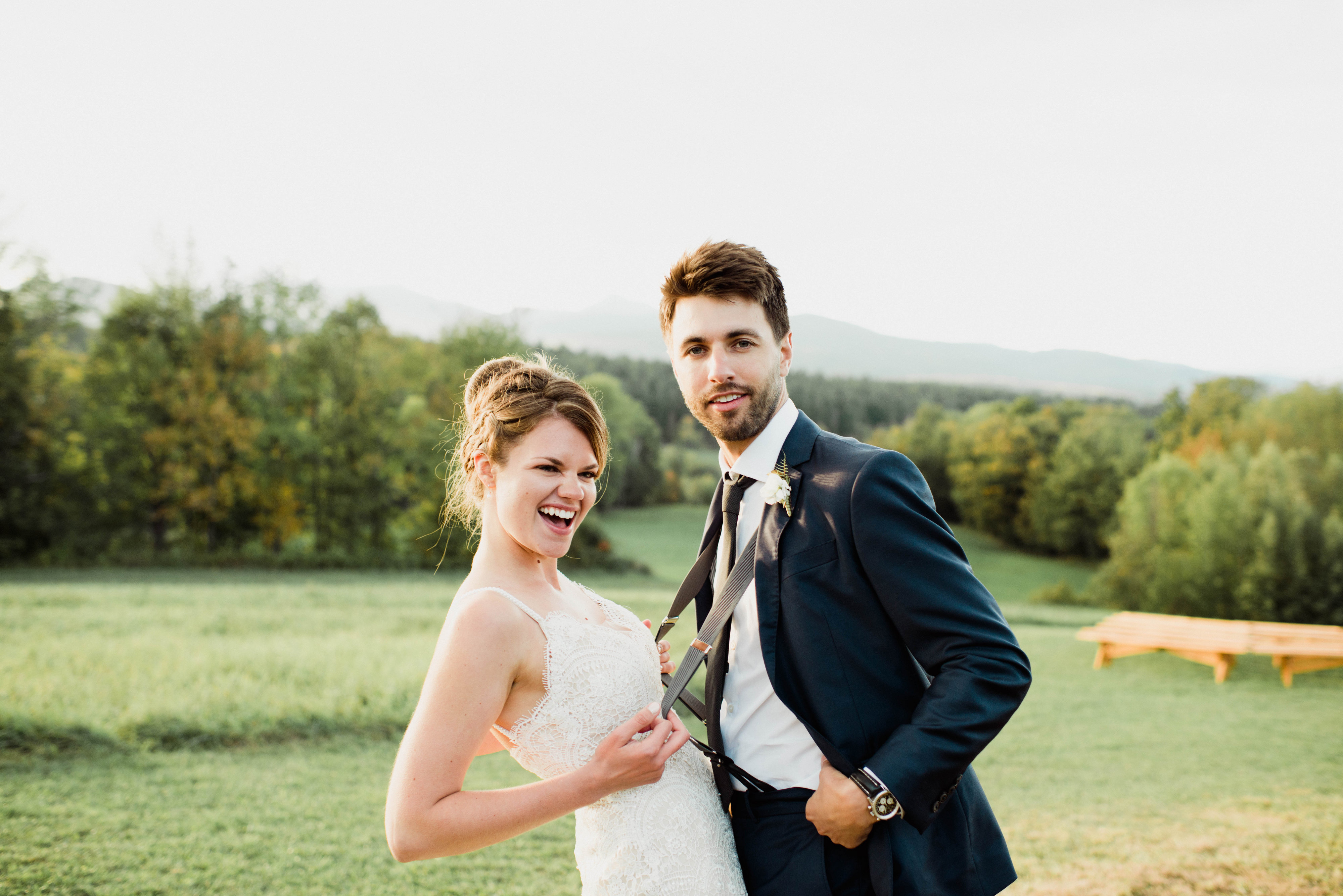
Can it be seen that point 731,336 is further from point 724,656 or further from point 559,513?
point 724,656

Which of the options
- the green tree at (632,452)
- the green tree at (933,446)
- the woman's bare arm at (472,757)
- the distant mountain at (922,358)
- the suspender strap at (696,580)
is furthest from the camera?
the distant mountain at (922,358)

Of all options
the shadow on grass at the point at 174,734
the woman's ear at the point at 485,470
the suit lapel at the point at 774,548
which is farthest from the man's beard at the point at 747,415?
the shadow on grass at the point at 174,734

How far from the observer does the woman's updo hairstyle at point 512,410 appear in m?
2.44

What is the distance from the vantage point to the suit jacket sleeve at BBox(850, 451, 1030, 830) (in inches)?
78.4

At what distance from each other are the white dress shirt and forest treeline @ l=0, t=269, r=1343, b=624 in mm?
18829

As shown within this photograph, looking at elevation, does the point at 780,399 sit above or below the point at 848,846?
above

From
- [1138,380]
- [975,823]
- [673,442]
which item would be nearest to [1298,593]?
[975,823]

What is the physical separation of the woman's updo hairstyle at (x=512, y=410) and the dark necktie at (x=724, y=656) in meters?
0.45

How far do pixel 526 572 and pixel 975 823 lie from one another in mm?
1540

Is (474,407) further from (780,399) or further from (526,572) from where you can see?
(780,399)

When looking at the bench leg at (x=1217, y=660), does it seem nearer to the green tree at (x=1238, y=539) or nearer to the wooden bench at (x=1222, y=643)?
the wooden bench at (x=1222, y=643)

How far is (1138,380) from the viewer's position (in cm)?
16488

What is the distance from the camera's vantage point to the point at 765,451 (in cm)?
256

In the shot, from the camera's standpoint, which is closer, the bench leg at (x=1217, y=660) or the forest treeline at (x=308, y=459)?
the bench leg at (x=1217, y=660)
